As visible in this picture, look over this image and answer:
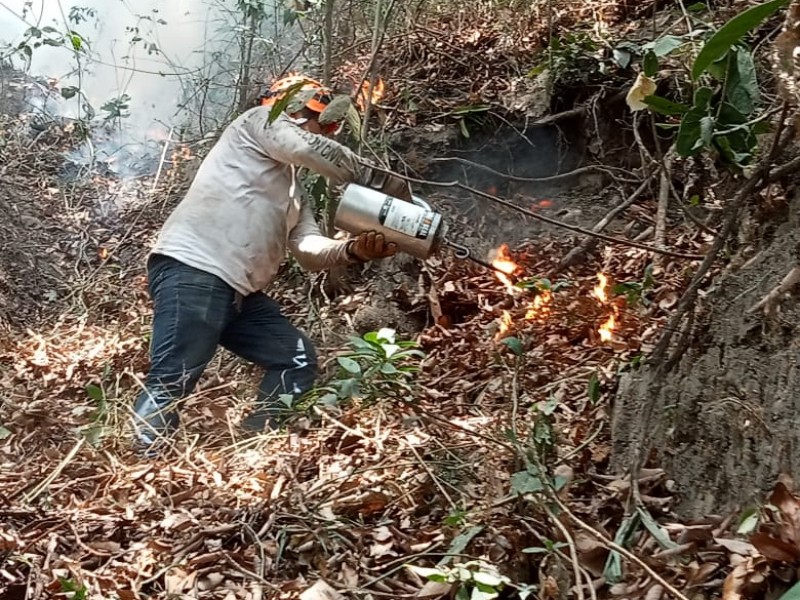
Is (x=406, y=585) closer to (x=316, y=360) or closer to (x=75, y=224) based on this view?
(x=316, y=360)

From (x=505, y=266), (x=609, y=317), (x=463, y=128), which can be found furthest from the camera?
(x=463, y=128)

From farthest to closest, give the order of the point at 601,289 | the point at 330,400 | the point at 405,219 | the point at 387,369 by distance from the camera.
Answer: the point at 601,289 < the point at 405,219 < the point at 330,400 < the point at 387,369

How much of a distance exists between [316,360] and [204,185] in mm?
977

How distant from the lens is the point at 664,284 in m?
3.58

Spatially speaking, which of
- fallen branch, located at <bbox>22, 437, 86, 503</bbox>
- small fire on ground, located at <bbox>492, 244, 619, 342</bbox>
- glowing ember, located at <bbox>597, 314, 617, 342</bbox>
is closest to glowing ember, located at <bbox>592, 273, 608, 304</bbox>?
small fire on ground, located at <bbox>492, 244, 619, 342</bbox>

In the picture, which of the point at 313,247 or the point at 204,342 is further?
the point at 313,247

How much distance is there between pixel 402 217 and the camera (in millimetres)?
3338

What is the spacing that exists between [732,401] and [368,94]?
328 centimetres

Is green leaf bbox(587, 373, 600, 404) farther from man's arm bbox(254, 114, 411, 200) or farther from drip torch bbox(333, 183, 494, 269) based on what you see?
man's arm bbox(254, 114, 411, 200)

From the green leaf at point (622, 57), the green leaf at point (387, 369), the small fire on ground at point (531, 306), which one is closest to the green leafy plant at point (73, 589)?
the green leaf at point (387, 369)

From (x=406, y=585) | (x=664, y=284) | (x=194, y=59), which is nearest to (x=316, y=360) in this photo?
(x=664, y=284)

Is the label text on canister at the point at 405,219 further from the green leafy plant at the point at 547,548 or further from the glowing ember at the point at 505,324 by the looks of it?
the green leafy plant at the point at 547,548

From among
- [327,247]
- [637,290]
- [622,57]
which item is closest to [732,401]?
[637,290]

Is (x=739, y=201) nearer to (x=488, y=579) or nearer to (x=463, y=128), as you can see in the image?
(x=488, y=579)
